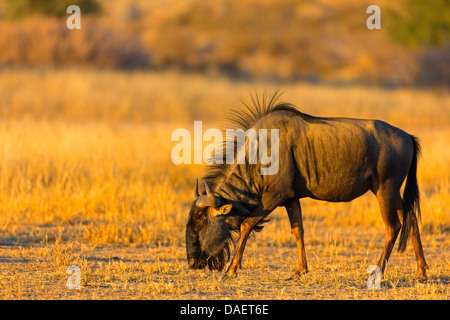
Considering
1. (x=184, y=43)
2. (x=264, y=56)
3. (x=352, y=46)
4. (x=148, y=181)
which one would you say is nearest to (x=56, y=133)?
(x=148, y=181)

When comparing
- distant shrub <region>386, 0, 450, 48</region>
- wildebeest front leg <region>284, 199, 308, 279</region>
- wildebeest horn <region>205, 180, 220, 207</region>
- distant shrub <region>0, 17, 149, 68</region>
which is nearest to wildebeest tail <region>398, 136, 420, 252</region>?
wildebeest front leg <region>284, 199, 308, 279</region>

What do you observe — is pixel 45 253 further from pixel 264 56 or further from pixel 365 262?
pixel 264 56

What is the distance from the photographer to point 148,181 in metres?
11.9

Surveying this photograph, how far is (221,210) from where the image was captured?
265 inches

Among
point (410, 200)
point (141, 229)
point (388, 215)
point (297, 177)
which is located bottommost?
point (141, 229)

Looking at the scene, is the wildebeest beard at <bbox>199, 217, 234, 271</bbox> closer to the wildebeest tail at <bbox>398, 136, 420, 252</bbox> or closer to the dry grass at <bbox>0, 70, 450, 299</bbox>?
the dry grass at <bbox>0, 70, 450, 299</bbox>

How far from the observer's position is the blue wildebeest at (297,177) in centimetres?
682

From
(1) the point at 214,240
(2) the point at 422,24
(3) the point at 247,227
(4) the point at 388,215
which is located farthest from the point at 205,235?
A: (2) the point at 422,24

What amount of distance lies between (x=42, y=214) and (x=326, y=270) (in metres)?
4.33

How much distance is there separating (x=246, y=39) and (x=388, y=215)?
41.7m

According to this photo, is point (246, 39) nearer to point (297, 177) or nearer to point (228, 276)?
point (297, 177)

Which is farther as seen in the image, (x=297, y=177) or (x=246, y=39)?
(x=246, y=39)

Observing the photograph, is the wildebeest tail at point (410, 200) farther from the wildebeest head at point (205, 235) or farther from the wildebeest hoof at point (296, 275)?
the wildebeest head at point (205, 235)

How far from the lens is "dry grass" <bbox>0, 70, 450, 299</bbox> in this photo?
6590 millimetres
